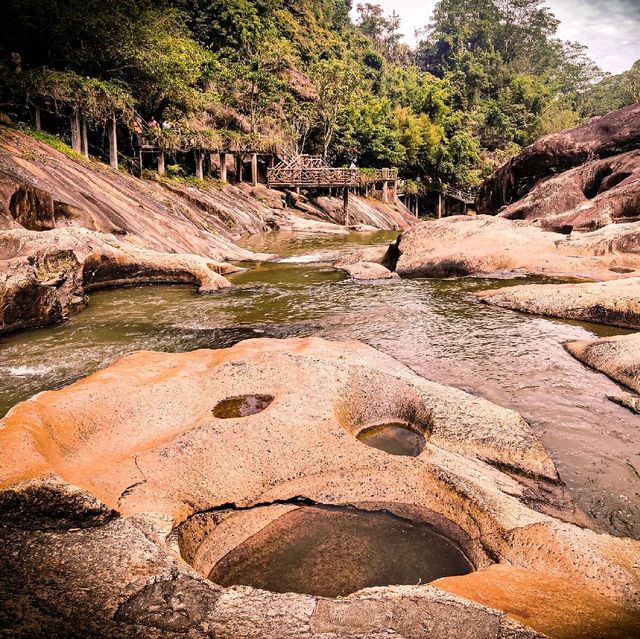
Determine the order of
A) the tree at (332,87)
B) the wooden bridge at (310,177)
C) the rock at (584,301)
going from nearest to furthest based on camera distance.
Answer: the rock at (584,301) < the wooden bridge at (310,177) < the tree at (332,87)

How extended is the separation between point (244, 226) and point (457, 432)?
2229 cm

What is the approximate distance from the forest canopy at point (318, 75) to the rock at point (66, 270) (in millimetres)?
10146

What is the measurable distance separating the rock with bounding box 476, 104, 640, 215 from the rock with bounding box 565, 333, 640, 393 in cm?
1488

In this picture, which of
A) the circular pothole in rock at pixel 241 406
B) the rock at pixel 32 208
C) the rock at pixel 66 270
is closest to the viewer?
the circular pothole in rock at pixel 241 406

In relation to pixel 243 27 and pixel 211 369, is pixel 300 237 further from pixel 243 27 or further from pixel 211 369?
pixel 243 27

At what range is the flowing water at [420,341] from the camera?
466cm

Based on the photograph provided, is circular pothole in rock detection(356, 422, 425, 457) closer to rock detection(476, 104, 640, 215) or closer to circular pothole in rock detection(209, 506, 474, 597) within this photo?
circular pothole in rock detection(209, 506, 474, 597)

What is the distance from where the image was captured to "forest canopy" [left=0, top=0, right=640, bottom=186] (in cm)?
2038

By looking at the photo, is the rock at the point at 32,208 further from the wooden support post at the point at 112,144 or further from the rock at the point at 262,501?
the wooden support post at the point at 112,144

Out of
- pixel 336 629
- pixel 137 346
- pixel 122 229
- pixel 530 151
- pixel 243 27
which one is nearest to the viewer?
pixel 336 629

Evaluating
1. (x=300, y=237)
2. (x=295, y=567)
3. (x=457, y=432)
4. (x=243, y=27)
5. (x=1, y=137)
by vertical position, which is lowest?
(x=295, y=567)

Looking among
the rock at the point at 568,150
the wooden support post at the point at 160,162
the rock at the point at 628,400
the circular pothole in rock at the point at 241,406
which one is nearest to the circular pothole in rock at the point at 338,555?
the circular pothole in rock at the point at 241,406

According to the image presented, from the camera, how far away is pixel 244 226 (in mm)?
25297

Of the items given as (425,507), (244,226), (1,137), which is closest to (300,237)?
(244,226)
